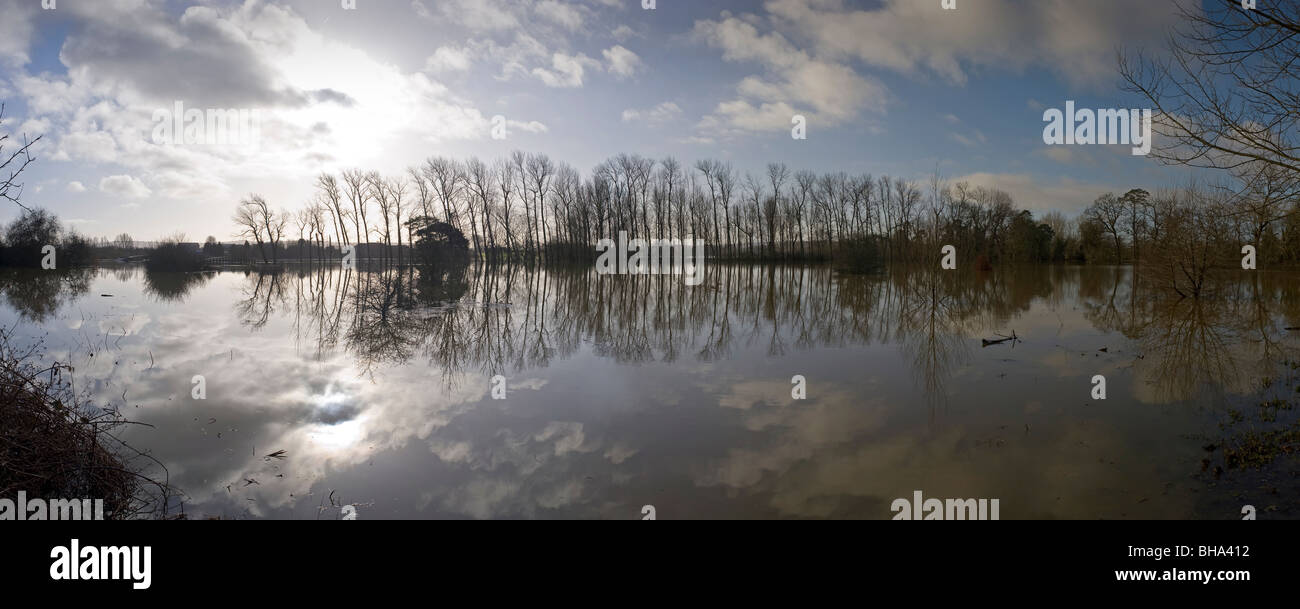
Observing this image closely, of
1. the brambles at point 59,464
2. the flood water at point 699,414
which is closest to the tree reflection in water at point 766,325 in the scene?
the flood water at point 699,414

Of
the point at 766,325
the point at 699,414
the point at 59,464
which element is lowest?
the point at 699,414

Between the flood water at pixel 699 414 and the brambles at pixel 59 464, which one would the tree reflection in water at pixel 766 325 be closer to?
the flood water at pixel 699 414

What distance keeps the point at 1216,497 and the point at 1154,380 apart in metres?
5.26

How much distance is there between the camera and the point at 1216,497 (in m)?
4.50

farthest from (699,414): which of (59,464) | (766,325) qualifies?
(766,325)

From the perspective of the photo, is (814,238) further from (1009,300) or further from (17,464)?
(17,464)

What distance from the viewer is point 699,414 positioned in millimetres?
6898

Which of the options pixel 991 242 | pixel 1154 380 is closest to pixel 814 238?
pixel 991 242

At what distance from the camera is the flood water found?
4.68 meters

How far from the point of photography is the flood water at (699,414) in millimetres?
4684

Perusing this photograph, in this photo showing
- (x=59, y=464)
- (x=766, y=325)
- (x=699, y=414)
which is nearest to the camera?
(x=59, y=464)

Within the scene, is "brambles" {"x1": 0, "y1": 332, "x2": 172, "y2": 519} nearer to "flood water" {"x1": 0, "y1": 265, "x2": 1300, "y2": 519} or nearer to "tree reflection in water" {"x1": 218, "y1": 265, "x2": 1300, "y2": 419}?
"flood water" {"x1": 0, "y1": 265, "x2": 1300, "y2": 519}

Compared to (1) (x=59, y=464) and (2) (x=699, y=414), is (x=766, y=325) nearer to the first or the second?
(2) (x=699, y=414)

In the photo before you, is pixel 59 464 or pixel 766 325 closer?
pixel 59 464
